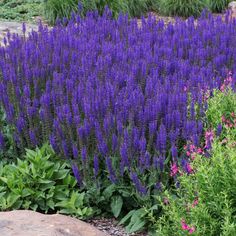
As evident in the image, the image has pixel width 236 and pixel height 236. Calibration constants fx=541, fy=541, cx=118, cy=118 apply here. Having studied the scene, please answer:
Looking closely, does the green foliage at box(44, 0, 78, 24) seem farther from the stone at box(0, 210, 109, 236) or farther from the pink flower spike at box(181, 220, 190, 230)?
the pink flower spike at box(181, 220, 190, 230)

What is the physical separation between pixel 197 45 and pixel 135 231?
9.20 ft

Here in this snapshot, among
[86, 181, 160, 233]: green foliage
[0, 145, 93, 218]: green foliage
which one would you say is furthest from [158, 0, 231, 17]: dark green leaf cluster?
[86, 181, 160, 233]: green foliage

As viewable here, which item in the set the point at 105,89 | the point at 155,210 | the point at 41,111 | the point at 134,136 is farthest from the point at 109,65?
the point at 155,210

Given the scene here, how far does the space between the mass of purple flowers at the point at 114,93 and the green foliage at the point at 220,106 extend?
81mm

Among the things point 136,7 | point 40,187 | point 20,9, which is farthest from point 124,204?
point 20,9

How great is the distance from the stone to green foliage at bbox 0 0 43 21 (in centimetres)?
821

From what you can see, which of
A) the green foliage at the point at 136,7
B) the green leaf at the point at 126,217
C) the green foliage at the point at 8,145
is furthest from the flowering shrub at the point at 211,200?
the green foliage at the point at 136,7

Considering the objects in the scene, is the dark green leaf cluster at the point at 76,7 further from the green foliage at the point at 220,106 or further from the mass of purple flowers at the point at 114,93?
the green foliage at the point at 220,106

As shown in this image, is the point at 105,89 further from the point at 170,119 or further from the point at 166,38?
the point at 166,38

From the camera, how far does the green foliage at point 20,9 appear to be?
11.4 meters

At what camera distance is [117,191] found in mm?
4211

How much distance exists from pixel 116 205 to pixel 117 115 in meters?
0.71

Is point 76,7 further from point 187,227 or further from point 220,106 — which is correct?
point 187,227

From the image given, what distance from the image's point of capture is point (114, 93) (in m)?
4.63
